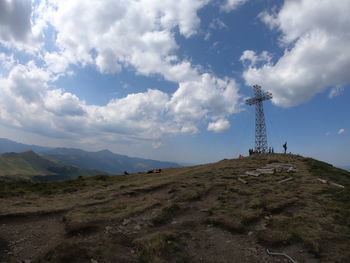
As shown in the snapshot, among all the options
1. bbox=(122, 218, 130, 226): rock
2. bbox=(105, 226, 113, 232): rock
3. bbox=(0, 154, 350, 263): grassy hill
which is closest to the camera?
bbox=(0, 154, 350, 263): grassy hill

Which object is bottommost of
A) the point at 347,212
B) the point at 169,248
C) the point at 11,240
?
the point at 11,240

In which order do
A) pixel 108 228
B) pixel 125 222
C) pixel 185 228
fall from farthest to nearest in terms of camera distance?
1. pixel 125 222
2. pixel 185 228
3. pixel 108 228

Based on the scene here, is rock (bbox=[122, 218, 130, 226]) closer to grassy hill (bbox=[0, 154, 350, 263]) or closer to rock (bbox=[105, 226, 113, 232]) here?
grassy hill (bbox=[0, 154, 350, 263])

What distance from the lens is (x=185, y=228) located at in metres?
10.8

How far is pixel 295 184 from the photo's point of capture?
20312mm

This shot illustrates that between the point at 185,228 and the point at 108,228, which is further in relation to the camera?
the point at 185,228

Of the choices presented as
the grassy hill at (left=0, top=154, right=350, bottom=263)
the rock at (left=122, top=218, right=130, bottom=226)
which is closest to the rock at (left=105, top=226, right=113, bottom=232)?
the grassy hill at (left=0, top=154, right=350, bottom=263)

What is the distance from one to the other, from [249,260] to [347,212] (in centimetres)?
851

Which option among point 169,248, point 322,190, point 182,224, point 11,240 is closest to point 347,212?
point 322,190

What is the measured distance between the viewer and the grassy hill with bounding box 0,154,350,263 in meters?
8.18

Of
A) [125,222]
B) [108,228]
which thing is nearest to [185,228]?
[125,222]

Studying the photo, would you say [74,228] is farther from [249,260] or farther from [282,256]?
[282,256]

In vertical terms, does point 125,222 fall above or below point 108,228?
above

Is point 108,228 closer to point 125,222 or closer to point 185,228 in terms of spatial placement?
point 125,222
